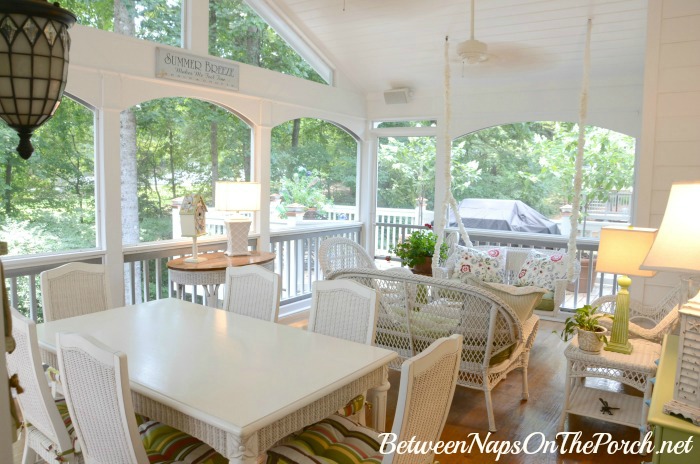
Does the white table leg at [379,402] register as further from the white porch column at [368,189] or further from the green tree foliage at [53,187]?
the white porch column at [368,189]

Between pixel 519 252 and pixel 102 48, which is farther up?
pixel 102 48

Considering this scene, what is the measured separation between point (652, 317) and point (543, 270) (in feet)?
5.10

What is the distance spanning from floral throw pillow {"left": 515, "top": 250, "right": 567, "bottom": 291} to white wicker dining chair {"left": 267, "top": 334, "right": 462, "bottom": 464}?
3475 mm

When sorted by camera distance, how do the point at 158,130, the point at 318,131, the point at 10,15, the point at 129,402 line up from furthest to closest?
the point at 318,131 < the point at 158,130 < the point at 129,402 < the point at 10,15

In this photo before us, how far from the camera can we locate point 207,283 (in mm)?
3980

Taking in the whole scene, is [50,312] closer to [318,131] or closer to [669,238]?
[669,238]

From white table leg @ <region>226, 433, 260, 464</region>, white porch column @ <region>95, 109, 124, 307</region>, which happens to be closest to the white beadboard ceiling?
white porch column @ <region>95, 109, 124, 307</region>

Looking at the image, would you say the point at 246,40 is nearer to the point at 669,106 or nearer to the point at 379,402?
the point at 669,106

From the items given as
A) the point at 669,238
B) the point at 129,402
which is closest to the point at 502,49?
the point at 669,238

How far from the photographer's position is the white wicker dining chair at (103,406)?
1.69m

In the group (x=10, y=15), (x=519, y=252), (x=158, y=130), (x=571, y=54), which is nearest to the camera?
(x=10, y=15)

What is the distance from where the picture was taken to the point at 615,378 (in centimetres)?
302

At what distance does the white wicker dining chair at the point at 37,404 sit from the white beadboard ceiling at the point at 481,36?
167 inches

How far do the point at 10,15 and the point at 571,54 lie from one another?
5.27 m
